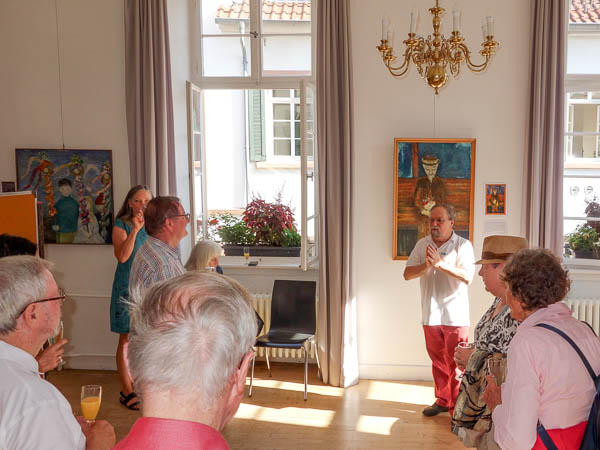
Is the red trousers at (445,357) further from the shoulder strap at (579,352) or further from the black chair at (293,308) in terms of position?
the shoulder strap at (579,352)

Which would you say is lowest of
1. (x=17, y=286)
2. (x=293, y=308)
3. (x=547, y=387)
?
(x=293, y=308)

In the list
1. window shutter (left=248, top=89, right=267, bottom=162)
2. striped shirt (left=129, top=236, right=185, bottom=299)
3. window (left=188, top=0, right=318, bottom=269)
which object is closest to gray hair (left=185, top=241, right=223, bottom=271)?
window (left=188, top=0, right=318, bottom=269)

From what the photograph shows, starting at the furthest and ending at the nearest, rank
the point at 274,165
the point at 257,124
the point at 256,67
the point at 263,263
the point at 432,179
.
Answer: the point at 274,165
the point at 257,124
the point at 263,263
the point at 256,67
the point at 432,179

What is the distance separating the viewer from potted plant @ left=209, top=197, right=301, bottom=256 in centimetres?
659

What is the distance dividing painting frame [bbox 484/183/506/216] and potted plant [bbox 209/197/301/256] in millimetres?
2018

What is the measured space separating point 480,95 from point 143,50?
3209mm

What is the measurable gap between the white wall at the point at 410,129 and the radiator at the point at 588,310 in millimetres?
792

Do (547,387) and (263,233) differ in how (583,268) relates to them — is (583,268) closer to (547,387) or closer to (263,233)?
(263,233)

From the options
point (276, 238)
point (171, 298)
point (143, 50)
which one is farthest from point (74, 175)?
point (171, 298)

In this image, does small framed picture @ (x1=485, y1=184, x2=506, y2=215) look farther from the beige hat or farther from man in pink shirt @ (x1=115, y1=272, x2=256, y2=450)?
man in pink shirt @ (x1=115, y1=272, x2=256, y2=450)

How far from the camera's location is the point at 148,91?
5.79 meters

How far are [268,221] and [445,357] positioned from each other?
246 centimetres

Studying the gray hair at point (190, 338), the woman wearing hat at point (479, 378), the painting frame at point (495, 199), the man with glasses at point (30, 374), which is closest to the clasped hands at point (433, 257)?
the painting frame at point (495, 199)

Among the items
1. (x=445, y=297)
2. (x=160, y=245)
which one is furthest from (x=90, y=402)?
(x=445, y=297)
